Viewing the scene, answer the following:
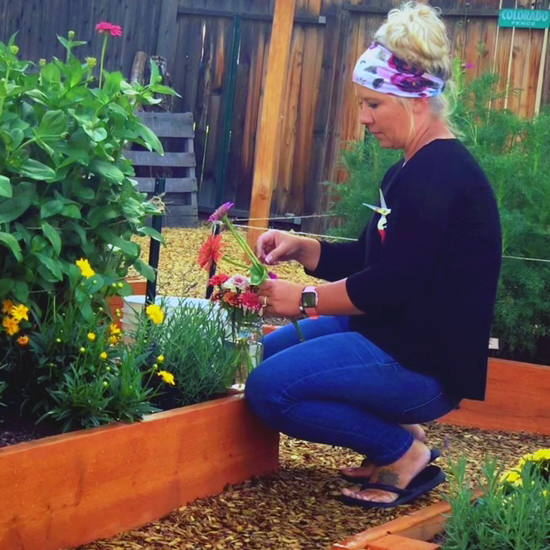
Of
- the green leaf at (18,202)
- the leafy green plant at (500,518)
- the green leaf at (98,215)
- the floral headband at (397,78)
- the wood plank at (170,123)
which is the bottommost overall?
the leafy green plant at (500,518)

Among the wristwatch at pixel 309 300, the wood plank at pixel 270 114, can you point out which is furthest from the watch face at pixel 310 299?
the wood plank at pixel 270 114

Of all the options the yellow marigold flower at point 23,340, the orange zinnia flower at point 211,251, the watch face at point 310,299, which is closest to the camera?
the yellow marigold flower at point 23,340

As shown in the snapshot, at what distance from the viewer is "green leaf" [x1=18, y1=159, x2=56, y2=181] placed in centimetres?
320

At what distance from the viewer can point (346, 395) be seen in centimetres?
355

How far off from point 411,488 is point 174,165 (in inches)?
282

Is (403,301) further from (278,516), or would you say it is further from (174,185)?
(174,185)

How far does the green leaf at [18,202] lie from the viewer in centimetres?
322

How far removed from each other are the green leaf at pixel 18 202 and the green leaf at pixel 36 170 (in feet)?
0.14

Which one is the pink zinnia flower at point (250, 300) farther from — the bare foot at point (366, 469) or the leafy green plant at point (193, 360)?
the bare foot at point (366, 469)

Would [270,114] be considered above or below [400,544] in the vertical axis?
above

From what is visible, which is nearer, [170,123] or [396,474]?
[396,474]

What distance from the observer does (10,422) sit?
3311 mm

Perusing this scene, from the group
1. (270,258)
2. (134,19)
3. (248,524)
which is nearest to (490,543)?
(248,524)

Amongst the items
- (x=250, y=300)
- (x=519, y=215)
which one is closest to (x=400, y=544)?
(x=250, y=300)
